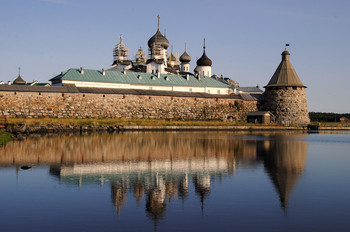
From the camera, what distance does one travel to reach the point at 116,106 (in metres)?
42.8

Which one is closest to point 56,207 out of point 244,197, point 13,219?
point 13,219

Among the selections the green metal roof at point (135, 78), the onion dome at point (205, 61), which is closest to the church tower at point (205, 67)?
the onion dome at point (205, 61)

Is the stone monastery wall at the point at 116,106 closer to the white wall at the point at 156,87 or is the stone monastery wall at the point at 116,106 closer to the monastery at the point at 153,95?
the monastery at the point at 153,95

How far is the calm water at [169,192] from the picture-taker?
779 centimetres

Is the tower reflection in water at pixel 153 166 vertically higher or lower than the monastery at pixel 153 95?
lower

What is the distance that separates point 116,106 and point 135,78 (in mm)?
5414

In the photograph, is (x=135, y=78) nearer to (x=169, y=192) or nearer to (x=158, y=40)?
(x=158, y=40)

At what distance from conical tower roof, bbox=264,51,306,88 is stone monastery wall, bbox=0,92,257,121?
13.5ft

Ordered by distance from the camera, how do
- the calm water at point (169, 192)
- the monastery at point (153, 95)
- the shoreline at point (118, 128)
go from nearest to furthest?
the calm water at point (169, 192), the shoreline at point (118, 128), the monastery at point (153, 95)

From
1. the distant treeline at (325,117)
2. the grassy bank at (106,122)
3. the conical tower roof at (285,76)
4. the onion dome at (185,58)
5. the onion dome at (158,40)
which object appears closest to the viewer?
the grassy bank at (106,122)

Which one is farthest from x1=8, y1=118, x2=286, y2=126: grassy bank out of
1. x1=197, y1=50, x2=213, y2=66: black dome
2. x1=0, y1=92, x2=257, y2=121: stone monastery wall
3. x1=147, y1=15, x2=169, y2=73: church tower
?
x1=197, y1=50, x2=213, y2=66: black dome

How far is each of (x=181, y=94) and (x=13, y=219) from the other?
39971 millimetres

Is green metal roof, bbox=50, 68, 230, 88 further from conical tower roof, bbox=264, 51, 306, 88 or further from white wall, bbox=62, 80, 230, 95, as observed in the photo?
conical tower roof, bbox=264, 51, 306, 88

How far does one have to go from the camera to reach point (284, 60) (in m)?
53.4
